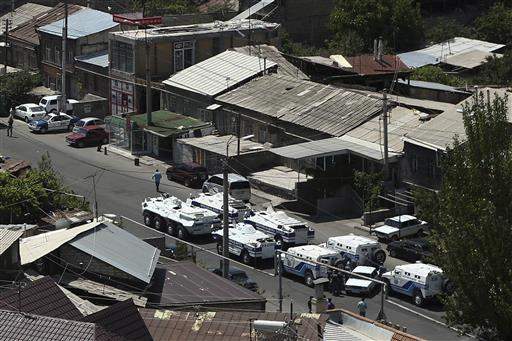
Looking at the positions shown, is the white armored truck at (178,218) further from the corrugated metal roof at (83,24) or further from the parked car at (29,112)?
the corrugated metal roof at (83,24)

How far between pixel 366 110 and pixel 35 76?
Result: 24415mm

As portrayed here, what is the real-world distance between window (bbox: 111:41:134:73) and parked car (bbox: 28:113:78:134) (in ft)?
11.5

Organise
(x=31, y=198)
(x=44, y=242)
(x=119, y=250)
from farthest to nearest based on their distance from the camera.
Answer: (x=31, y=198), (x=44, y=242), (x=119, y=250)

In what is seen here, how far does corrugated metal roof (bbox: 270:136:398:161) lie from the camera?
50938 mm

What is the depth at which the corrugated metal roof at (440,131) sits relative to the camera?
49625 mm

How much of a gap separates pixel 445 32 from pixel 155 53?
26.2 meters

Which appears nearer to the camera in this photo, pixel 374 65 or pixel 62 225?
pixel 62 225

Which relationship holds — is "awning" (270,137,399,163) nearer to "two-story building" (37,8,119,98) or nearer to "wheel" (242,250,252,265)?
"wheel" (242,250,252,265)

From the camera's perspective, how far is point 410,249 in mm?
44688

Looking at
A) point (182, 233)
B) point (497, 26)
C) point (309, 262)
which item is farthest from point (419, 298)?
point (497, 26)

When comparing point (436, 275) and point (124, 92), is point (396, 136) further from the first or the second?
point (124, 92)

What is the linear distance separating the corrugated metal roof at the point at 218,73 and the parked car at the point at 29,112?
746 cm

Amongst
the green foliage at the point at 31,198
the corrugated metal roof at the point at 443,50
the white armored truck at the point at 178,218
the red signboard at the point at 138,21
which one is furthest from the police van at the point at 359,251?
the corrugated metal roof at the point at 443,50

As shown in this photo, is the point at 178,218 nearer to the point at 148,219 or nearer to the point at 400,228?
the point at 148,219
